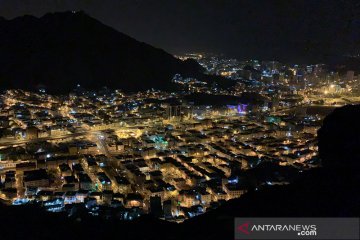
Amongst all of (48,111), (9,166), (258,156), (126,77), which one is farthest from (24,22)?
(258,156)

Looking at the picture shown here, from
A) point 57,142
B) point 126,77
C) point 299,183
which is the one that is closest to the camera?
point 299,183

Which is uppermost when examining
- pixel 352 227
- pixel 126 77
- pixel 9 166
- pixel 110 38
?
pixel 110 38

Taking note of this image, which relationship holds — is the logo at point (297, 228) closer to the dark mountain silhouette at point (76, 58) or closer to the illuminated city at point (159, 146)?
the illuminated city at point (159, 146)

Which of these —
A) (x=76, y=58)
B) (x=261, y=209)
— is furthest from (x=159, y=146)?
(x=76, y=58)

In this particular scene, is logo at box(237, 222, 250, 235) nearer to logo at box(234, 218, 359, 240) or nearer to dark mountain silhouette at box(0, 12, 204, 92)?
logo at box(234, 218, 359, 240)

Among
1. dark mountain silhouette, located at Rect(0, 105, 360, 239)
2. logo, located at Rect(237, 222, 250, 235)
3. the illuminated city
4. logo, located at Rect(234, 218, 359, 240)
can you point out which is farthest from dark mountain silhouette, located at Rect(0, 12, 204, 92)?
logo, located at Rect(234, 218, 359, 240)

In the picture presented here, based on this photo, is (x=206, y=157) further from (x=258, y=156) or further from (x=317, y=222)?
(x=317, y=222)

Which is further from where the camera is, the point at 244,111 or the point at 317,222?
the point at 244,111

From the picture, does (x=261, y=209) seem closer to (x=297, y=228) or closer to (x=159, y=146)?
(x=297, y=228)
